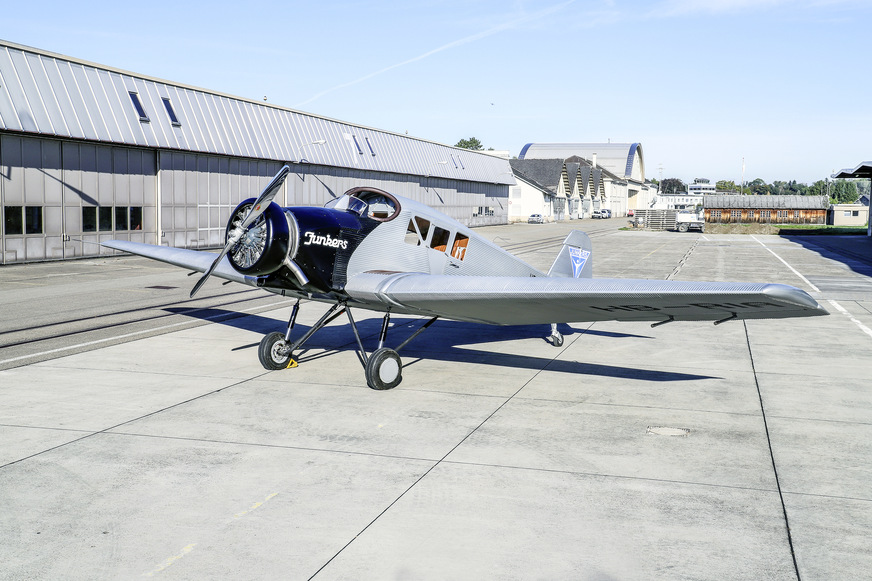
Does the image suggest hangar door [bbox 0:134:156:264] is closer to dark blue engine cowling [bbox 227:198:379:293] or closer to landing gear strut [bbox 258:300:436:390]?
landing gear strut [bbox 258:300:436:390]

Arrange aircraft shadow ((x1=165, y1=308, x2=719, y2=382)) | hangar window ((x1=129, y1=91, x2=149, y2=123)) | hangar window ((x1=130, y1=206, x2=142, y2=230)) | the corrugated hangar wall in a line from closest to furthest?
aircraft shadow ((x1=165, y1=308, x2=719, y2=382)) → the corrugated hangar wall → hangar window ((x1=129, y1=91, x2=149, y2=123)) → hangar window ((x1=130, y1=206, x2=142, y2=230))

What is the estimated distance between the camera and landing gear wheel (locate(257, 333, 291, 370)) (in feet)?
38.2

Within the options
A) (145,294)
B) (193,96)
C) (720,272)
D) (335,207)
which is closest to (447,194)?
(193,96)

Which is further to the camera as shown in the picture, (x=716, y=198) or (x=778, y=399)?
(x=716, y=198)

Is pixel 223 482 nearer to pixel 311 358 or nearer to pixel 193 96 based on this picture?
pixel 311 358

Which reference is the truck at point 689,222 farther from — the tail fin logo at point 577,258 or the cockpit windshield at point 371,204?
the cockpit windshield at point 371,204

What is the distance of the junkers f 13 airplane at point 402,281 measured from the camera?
28.0ft

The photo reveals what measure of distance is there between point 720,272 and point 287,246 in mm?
26399

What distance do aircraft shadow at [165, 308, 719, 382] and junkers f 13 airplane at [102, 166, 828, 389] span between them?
1682 millimetres

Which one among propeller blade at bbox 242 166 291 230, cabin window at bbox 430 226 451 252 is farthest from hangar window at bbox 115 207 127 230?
propeller blade at bbox 242 166 291 230

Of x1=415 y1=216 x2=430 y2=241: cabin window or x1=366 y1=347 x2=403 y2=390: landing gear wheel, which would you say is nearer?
x1=366 y1=347 x2=403 y2=390: landing gear wheel

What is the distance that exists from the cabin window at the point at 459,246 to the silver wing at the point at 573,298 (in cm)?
134

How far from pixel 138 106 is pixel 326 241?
91.2ft

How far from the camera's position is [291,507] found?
21.1ft
